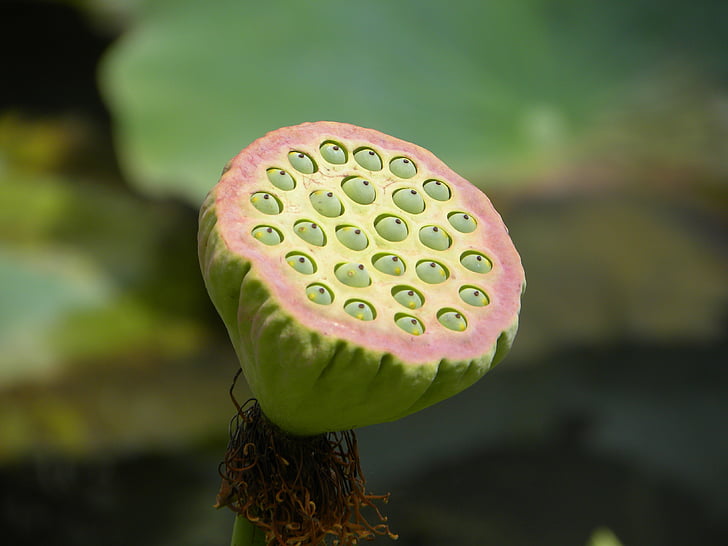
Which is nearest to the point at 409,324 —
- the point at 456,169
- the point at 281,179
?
the point at 281,179

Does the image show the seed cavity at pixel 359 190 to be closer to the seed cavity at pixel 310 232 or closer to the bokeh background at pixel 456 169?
the seed cavity at pixel 310 232

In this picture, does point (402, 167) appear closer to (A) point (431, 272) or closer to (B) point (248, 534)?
(A) point (431, 272)

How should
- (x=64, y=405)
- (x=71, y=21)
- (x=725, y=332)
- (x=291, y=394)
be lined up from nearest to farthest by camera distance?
(x=291, y=394) → (x=64, y=405) → (x=725, y=332) → (x=71, y=21)

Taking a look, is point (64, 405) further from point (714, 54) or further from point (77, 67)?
point (714, 54)

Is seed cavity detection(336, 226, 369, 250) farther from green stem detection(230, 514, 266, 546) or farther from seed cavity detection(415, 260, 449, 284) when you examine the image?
green stem detection(230, 514, 266, 546)

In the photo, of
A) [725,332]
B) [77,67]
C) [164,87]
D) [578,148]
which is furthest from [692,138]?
[77,67]

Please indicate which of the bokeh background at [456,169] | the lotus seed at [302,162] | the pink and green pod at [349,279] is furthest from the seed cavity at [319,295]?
the bokeh background at [456,169]
